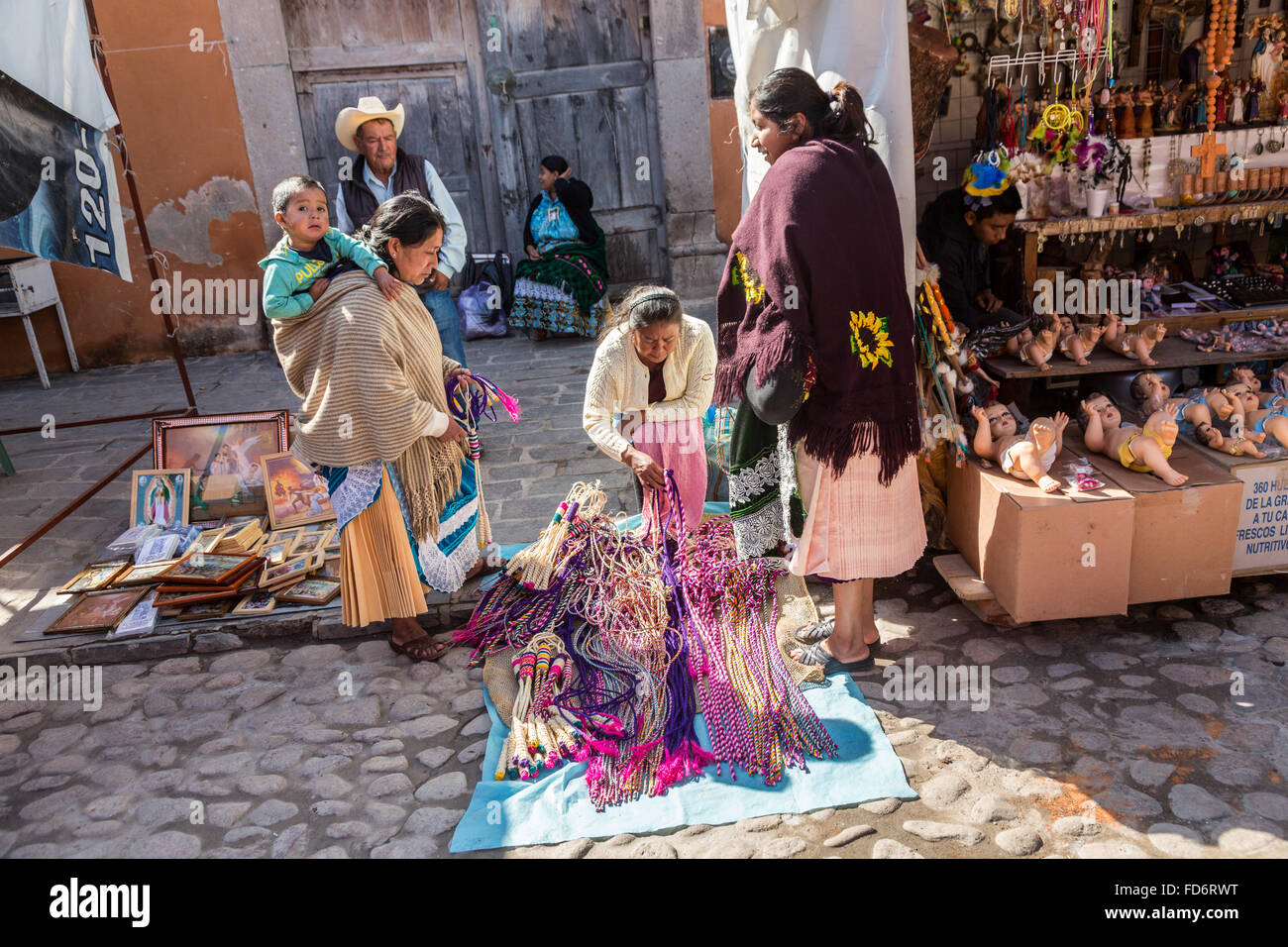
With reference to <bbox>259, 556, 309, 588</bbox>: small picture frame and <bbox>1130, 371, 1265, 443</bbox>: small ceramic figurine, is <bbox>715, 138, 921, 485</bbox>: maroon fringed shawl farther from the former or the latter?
<bbox>259, 556, 309, 588</bbox>: small picture frame

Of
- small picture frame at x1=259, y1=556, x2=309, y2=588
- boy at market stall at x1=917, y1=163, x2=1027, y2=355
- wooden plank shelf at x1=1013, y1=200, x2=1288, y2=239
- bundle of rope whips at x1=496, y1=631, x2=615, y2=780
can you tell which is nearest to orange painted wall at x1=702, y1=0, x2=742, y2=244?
boy at market stall at x1=917, y1=163, x2=1027, y2=355

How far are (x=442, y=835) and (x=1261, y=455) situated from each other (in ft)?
11.0

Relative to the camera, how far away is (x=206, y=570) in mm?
4332

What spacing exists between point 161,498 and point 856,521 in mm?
3815

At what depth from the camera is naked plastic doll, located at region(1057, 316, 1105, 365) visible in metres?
4.23

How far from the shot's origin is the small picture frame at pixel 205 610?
4.14 m

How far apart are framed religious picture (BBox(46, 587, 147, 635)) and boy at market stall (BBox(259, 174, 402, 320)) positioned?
173 cm

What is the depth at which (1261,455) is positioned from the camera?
3719mm

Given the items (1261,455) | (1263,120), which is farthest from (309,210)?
(1263,120)

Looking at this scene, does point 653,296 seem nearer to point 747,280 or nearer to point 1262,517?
point 747,280

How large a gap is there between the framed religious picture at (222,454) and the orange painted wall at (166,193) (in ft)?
11.5

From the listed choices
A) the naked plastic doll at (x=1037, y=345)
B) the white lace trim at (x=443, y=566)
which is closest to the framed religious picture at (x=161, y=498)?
the white lace trim at (x=443, y=566)
